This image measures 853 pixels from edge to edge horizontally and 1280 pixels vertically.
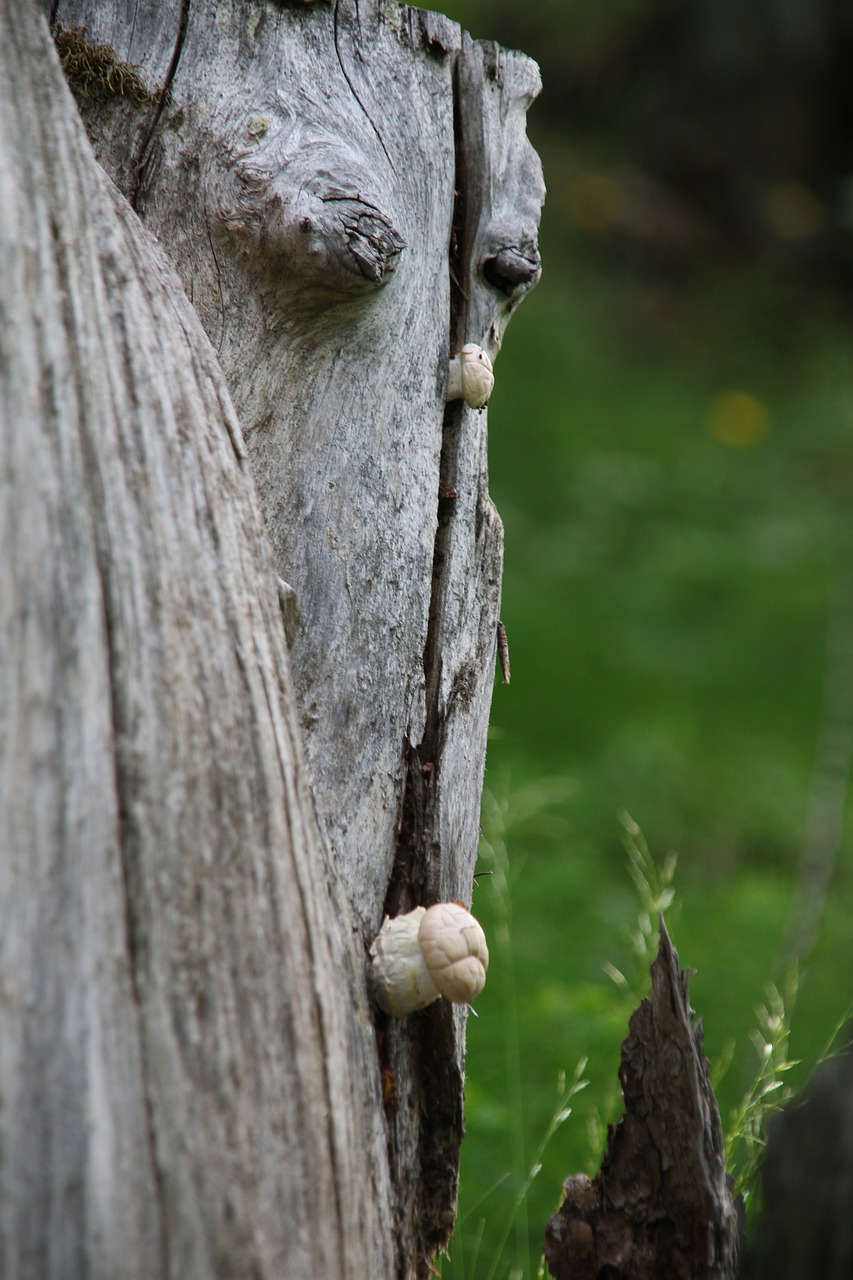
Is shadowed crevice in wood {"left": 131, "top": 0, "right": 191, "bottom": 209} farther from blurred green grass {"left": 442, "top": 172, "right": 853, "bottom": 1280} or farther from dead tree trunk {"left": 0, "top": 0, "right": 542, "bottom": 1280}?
blurred green grass {"left": 442, "top": 172, "right": 853, "bottom": 1280}

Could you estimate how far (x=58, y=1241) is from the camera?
1.15 meters

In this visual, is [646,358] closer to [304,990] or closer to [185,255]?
[185,255]

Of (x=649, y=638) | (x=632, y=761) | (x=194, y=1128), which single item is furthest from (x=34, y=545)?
(x=649, y=638)

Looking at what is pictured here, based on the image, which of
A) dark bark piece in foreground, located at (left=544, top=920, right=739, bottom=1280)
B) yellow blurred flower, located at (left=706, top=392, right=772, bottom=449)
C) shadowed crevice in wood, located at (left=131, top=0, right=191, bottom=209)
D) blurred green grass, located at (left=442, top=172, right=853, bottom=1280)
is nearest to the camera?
dark bark piece in foreground, located at (left=544, top=920, right=739, bottom=1280)

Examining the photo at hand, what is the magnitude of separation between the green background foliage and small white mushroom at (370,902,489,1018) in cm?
87

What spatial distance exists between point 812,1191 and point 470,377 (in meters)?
1.37

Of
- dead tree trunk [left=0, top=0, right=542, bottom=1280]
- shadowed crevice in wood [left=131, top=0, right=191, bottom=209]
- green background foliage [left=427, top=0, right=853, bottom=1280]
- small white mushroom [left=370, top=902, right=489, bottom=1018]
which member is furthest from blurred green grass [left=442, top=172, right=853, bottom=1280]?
shadowed crevice in wood [left=131, top=0, right=191, bottom=209]

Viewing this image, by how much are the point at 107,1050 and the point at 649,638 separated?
17.9 feet

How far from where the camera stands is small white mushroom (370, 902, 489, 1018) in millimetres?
1522

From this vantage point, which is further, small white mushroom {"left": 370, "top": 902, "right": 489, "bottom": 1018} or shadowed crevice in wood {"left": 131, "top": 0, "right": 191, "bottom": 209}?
shadowed crevice in wood {"left": 131, "top": 0, "right": 191, "bottom": 209}

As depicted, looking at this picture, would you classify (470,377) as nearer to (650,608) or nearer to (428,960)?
(428,960)

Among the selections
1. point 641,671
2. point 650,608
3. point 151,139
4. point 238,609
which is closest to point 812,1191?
point 238,609

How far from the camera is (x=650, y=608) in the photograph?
6.59 m

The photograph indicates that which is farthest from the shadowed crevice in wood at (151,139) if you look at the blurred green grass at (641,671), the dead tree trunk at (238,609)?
the blurred green grass at (641,671)
